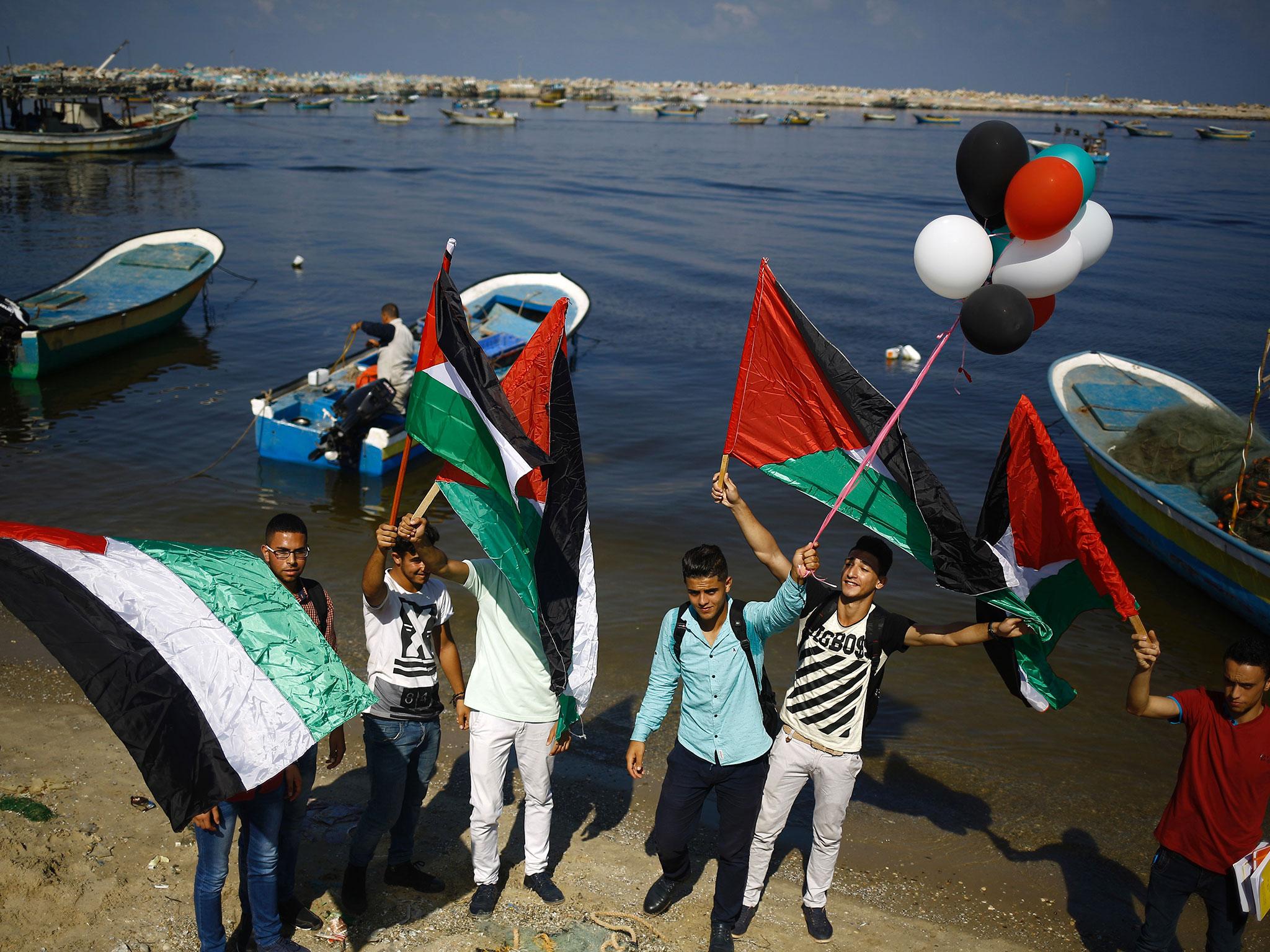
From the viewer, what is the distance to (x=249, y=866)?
423cm

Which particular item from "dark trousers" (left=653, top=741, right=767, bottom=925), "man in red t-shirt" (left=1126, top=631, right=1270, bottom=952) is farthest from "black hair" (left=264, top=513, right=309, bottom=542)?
"man in red t-shirt" (left=1126, top=631, right=1270, bottom=952)

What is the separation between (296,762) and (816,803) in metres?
2.62

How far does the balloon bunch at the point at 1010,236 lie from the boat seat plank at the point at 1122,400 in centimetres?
830

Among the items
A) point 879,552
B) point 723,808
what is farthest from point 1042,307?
point 723,808

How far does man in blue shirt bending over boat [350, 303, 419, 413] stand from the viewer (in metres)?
13.0

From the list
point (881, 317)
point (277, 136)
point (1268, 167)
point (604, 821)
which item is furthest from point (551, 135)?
point (604, 821)

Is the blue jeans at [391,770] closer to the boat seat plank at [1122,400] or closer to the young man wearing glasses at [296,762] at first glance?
the young man wearing glasses at [296,762]

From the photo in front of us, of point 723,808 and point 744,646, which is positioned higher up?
point 744,646

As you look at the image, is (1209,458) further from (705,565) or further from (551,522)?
(551,522)

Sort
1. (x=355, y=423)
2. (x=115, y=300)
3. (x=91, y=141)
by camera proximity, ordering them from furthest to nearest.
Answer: (x=91, y=141)
(x=115, y=300)
(x=355, y=423)

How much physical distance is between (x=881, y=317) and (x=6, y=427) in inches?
777

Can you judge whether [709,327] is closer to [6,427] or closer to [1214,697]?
[6,427]

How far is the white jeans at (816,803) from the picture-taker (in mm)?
4762

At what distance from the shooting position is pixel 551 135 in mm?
80562
